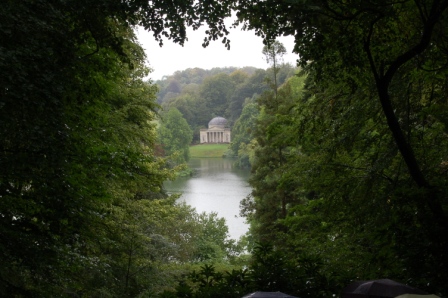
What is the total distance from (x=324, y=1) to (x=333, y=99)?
2.95 meters

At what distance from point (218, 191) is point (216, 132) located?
39.9m

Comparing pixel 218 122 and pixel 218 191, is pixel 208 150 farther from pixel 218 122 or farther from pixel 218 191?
pixel 218 191

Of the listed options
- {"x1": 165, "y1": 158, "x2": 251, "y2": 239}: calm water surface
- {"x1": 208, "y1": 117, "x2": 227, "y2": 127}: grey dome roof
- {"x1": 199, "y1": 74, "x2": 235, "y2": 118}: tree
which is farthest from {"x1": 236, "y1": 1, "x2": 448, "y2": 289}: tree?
{"x1": 199, "y1": 74, "x2": 235, "y2": 118}: tree

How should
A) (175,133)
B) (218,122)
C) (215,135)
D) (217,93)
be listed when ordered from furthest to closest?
(217,93)
(218,122)
(215,135)
(175,133)

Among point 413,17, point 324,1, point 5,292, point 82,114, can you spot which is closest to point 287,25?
point 324,1

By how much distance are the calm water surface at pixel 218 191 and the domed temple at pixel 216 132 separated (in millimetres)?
19347

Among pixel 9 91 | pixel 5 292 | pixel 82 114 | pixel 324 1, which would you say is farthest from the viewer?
pixel 82 114

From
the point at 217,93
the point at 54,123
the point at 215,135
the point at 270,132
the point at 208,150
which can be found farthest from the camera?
the point at 217,93

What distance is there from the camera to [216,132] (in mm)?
76062

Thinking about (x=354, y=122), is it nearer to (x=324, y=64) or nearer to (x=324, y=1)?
(x=324, y=64)

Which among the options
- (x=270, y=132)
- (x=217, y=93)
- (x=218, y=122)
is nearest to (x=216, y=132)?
(x=218, y=122)

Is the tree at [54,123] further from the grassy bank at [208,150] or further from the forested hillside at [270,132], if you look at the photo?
the grassy bank at [208,150]

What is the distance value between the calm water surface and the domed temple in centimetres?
1935

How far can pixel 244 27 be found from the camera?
5.00 m
